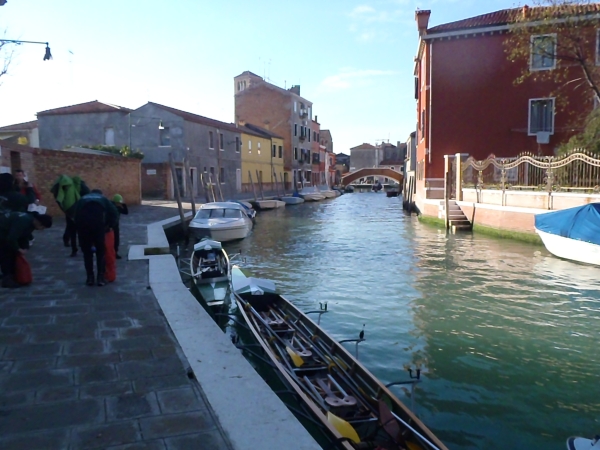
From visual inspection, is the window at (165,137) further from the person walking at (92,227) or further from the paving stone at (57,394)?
the paving stone at (57,394)

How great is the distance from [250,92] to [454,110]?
2942 cm

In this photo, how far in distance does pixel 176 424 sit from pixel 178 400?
33cm

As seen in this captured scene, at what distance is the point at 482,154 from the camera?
25328 millimetres

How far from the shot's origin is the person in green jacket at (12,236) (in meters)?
5.98

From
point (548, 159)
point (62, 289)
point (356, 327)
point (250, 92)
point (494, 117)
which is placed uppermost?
point (250, 92)

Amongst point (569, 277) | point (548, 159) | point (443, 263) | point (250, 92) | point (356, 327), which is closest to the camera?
point (356, 327)

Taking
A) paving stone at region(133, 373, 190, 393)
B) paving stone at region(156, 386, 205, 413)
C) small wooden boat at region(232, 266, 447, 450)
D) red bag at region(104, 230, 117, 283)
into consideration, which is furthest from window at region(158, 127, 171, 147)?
paving stone at region(156, 386, 205, 413)

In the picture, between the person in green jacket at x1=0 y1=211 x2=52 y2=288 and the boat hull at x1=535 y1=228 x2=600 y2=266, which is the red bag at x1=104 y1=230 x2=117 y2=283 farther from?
the boat hull at x1=535 y1=228 x2=600 y2=266

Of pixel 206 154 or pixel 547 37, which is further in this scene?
pixel 206 154

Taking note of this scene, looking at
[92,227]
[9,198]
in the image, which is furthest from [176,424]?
[9,198]

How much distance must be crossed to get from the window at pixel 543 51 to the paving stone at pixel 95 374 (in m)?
19.3

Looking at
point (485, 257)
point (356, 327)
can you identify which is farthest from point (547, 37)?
point (356, 327)

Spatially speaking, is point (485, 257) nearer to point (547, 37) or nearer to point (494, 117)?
point (547, 37)

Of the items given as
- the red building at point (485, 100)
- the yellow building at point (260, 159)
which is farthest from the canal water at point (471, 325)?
the yellow building at point (260, 159)
